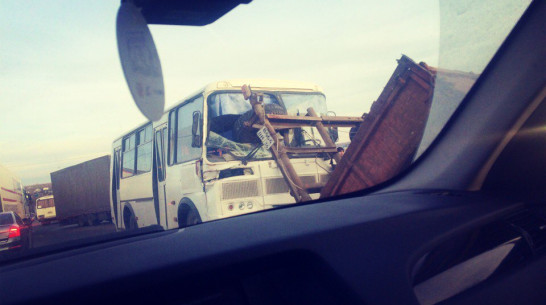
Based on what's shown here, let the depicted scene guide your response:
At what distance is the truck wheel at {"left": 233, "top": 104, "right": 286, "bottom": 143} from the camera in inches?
242

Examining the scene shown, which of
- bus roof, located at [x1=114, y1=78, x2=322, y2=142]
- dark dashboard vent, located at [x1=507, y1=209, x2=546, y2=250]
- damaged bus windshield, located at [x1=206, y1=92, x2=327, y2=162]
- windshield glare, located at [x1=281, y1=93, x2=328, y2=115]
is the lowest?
dark dashboard vent, located at [x1=507, y1=209, x2=546, y2=250]

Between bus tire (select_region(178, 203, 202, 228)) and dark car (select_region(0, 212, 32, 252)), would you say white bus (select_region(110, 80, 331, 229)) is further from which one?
dark car (select_region(0, 212, 32, 252))

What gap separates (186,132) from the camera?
277 inches

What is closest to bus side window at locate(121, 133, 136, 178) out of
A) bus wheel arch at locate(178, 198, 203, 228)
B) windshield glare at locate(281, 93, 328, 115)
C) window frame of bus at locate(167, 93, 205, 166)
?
window frame of bus at locate(167, 93, 205, 166)

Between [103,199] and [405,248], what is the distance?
728 inches

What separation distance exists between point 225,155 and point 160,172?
7.86 feet

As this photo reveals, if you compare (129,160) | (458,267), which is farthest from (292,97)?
(458,267)

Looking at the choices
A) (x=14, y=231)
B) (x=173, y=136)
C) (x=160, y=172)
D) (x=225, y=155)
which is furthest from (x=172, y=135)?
(x=14, y=231)

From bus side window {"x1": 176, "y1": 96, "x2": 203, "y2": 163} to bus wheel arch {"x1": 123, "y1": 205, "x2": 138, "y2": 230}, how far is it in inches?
140

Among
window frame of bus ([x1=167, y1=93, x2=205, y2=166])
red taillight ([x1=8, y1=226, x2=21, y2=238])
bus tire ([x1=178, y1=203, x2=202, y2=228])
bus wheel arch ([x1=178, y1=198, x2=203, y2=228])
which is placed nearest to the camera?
red taillight ([x1=8, y1=226, x2=21, y2=238])

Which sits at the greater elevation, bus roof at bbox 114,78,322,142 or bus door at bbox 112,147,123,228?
bus roof at bbox 114,78,322,142

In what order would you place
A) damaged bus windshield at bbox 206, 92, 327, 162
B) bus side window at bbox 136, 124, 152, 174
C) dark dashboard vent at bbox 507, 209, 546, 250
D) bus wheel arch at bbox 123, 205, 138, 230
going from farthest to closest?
bus wheel arch at bbox 123, 205, 138, 230 < bus side window at bbox 136, 124, 152, 174 < damaged bus windshield at bbox 206, 92, 327, 162 < dark dashboard vent at bbox 507, 209, 546, 250

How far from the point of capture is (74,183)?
21.2 meters

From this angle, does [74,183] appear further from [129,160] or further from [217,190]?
[217,190]
